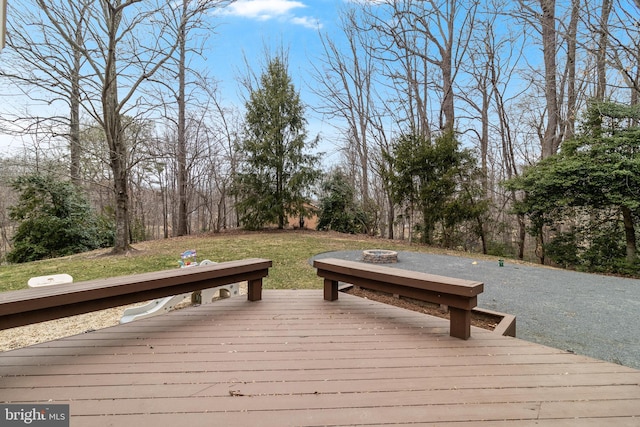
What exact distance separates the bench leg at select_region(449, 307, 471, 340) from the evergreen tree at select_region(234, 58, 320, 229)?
10559 millimetres

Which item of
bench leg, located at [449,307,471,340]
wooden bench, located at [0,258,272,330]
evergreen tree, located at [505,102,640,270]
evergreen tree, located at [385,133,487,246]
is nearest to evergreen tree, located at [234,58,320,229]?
evergreen tree, located at [385,133,487,246]

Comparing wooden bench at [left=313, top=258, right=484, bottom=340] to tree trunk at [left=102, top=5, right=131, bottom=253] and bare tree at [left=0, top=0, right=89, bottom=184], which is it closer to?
tree trunk at [left=102, top=5, right=131, bottom=253]

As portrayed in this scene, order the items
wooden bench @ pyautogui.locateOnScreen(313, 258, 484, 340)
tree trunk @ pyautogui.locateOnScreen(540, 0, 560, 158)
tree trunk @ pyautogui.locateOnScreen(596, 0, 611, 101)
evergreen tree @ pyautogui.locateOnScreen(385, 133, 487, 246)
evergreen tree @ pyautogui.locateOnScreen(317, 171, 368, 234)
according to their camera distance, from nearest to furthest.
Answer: wooden bench @ pyautogui.locateOnScreen(313, 258, 484, 340) < tree trunk @ pyautogui.locateOnScreen(596, 0, 611, 101) < tree trunk @ pyautogui.locateOnScreen(540, 0, 560, 158) < evergreen tree @ pyautogui.locateOnScreen(385, 133, 487, 246) < evergreen tree @ pyautogui.locateOnScreen(317, 171, 368, 234)

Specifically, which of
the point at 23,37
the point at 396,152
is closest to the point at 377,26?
the point at 396,152

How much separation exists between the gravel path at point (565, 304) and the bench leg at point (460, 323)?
1.29m

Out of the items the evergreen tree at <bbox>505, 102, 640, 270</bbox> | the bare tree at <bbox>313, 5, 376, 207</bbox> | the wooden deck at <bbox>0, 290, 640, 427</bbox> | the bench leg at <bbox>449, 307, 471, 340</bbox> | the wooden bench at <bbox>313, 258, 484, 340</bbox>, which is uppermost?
the bare tree at <bbox>313, 5, 376, 207</bbox>

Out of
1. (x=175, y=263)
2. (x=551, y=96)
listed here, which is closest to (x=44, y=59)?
(x=175, y=263)

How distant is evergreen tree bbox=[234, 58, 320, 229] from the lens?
12.3m

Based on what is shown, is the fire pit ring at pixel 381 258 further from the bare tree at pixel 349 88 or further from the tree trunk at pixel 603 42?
the bare tree at pixel 349 88

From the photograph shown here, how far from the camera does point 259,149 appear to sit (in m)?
12.2

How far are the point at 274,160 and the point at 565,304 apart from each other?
10415 mm

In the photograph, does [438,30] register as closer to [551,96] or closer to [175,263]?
[551,96]

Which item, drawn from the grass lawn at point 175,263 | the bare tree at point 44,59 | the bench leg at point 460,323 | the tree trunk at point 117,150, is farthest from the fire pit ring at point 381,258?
the bare tree at point 44,59

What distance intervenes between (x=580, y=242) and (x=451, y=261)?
11.8ft
